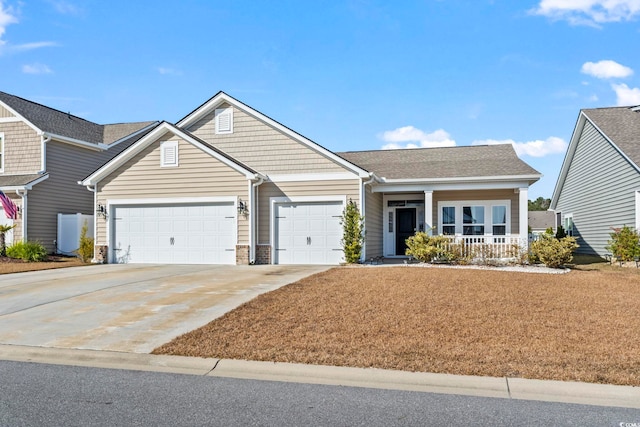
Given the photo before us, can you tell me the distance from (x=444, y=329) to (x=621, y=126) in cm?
1784

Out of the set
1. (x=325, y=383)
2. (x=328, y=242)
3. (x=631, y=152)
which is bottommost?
(x=325, y=383)

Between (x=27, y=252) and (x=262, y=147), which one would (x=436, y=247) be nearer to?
(x=262, y=147)

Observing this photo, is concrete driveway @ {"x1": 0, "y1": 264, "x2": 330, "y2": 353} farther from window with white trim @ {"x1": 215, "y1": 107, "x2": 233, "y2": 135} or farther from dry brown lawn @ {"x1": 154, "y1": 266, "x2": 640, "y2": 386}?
window with white trim @ {"x1": 215, "y1": 107, "x2": 233, "y2": 135}

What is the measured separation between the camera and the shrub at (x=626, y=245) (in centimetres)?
1595

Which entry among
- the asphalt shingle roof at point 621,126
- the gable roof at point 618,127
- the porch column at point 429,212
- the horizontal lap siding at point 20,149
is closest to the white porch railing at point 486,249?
the porch column at point 429,212

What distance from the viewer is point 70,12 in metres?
13.8

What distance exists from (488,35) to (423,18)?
244 centimetres

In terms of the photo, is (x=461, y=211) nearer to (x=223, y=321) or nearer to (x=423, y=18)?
(x=423, y=18)

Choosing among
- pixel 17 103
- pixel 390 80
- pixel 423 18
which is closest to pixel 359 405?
pixel 423 18

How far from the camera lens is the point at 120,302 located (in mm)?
8969

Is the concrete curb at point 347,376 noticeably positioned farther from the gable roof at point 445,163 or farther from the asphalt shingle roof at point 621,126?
the asphalt shingle roof at point 621,126

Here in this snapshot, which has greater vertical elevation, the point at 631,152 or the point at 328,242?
the point at 631,152

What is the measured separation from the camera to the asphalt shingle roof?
59.4ft

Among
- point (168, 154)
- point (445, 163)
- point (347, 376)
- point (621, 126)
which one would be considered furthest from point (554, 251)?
point (168, 154)
